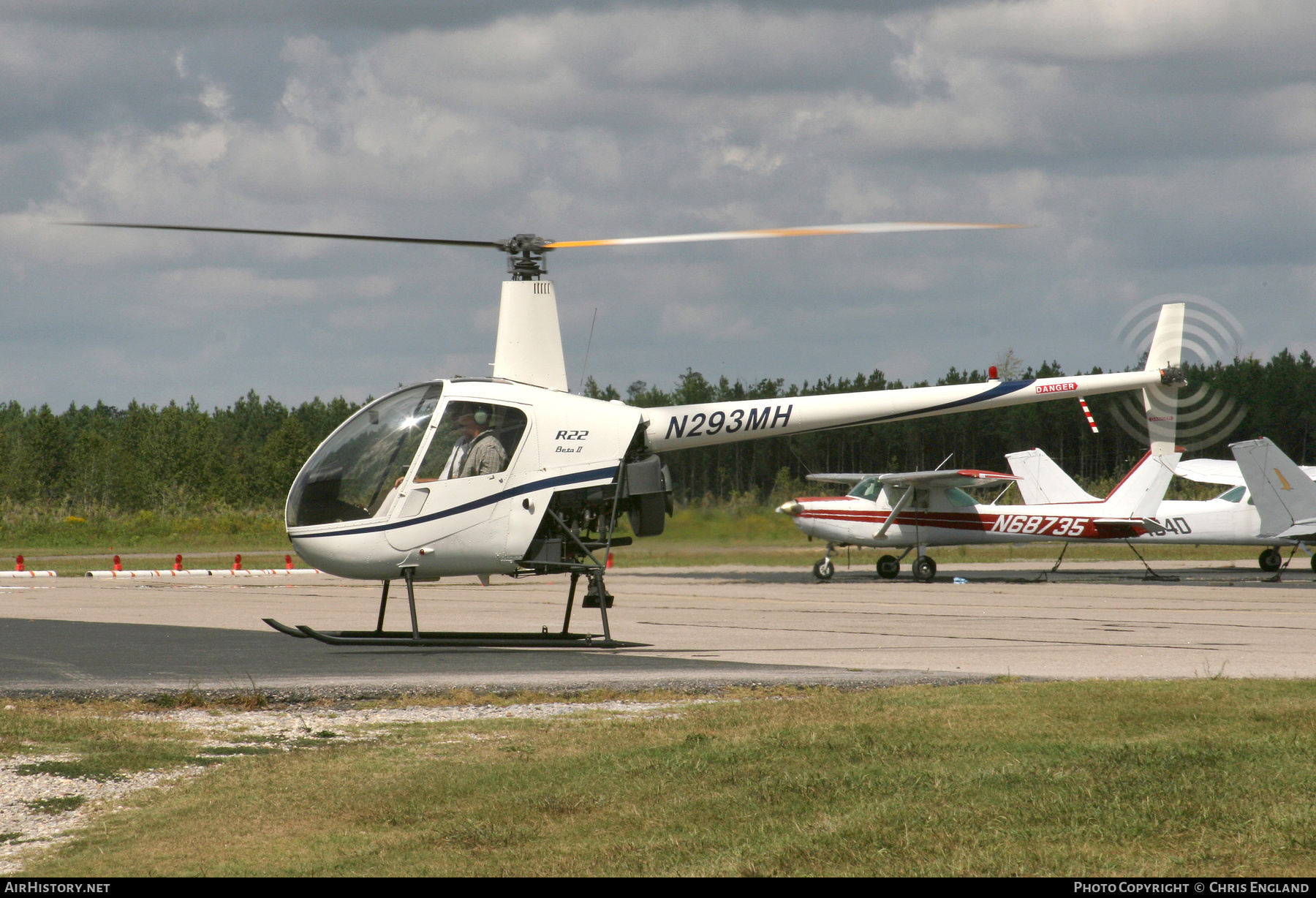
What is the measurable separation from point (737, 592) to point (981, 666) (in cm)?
1103

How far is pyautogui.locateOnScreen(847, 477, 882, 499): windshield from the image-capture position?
26.8 metres

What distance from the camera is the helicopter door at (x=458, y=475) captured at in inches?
444

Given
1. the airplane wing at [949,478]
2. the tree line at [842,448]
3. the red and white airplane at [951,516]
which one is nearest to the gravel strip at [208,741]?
the airplane wing at [949,478]

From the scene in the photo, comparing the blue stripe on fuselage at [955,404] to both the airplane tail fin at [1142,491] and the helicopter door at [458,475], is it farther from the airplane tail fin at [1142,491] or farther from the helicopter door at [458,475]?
the airplane tail fin at [1142,491]

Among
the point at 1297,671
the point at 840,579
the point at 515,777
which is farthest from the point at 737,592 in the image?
the point at 515,777

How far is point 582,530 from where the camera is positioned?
40.7 ft

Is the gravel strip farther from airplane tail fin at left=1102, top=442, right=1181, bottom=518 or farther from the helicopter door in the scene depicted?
airplane tail fin at left=1102, top=442, right=1181, bottom=518

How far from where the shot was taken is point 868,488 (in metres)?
26.9

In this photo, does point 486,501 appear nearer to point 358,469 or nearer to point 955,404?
point 358,469

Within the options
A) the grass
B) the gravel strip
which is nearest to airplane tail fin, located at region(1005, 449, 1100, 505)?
the gravel strip

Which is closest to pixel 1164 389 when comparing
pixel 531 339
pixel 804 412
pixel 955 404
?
pixel 955 404

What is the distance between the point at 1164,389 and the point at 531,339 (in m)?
12.4

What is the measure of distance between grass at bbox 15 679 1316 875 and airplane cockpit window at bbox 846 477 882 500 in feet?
63.1

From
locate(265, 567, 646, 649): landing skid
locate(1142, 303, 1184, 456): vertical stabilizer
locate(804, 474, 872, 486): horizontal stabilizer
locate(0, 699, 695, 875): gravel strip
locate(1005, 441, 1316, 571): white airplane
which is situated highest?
locate(1142, 303, 1184, 456): vertical stabilizer
